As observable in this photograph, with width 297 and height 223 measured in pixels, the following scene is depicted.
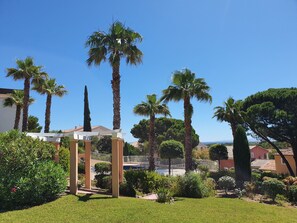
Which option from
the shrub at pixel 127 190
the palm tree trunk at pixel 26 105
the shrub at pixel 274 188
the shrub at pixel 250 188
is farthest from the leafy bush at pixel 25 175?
the palm tree trunk at pixel 26 105

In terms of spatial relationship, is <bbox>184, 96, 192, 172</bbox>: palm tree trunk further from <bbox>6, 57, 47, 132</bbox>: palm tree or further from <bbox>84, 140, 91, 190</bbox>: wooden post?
<bbox>6, 57, 47, 132</bbox>: palm tree

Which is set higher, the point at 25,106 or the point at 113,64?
the point at 113,64

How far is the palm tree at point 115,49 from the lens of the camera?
1758 cm

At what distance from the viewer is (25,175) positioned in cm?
1159

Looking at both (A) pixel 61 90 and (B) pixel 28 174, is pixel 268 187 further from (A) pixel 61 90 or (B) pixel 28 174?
(A) pixel 61 90

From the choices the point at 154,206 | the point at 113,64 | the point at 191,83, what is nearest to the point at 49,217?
the point at 154,206

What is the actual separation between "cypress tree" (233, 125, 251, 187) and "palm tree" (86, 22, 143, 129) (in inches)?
404

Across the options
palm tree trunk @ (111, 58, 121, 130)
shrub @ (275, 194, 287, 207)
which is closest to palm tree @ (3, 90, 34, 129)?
palm tree trunk @ (111, 58, 121, 130)

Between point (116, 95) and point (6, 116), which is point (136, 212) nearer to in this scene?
point (116, 95)

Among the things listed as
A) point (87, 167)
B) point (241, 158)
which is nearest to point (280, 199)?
point (241, 158)

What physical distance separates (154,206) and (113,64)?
975cm

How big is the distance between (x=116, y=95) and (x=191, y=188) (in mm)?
7243

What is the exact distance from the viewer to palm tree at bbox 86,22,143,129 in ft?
57.7

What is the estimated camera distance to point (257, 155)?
66.5 metres
